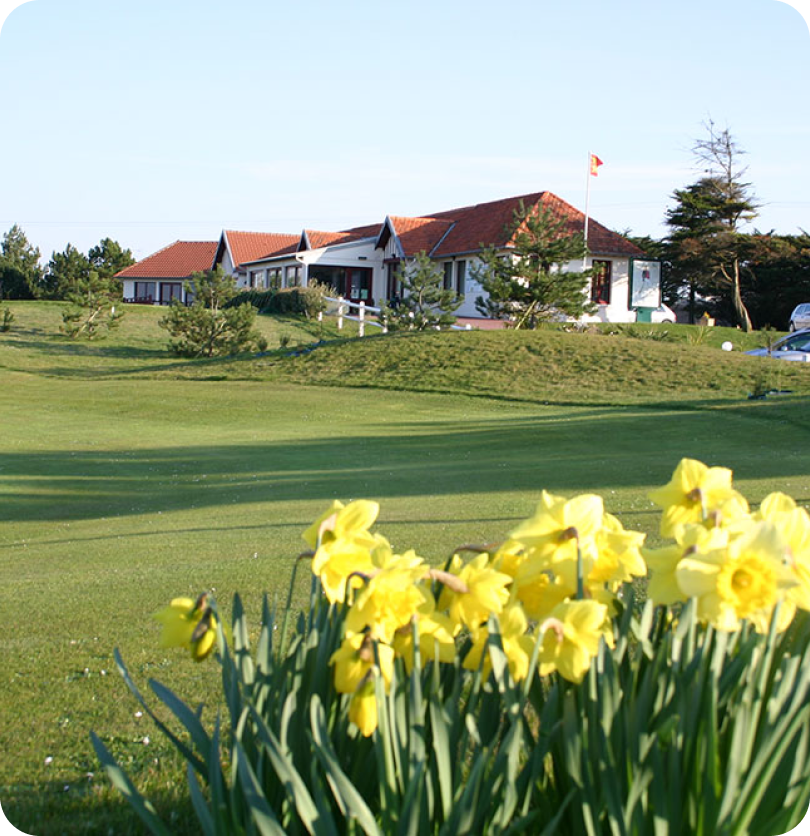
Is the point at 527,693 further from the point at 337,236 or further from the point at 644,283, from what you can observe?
the point at 337,236

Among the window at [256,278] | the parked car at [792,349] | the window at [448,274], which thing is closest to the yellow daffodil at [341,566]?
the parked car at [792,349]

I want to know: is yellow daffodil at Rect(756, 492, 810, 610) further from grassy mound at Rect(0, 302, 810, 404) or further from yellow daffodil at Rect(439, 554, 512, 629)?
grassy mound at Rect(0, 302, 810, 404)

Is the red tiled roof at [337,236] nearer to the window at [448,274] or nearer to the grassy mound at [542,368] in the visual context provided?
the window at [448,274]

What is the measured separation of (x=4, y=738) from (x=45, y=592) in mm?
3082

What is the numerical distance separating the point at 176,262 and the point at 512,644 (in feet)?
256

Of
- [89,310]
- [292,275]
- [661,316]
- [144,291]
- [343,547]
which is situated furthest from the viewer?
[144,291]

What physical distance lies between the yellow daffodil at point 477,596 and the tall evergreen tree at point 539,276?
113 feet

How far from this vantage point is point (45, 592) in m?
6.89

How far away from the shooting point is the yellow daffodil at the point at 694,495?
239 cm

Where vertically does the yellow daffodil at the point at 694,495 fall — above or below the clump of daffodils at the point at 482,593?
above

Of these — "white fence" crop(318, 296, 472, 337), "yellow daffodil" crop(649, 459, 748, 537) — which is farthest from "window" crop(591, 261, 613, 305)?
"yellow daffodil" crop(649, 459, 748, 537)

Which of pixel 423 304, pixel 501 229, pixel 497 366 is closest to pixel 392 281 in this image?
pixel 501 229

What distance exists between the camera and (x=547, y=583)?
227 centimetres

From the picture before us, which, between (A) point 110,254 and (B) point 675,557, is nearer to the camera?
(B) point 675,557
